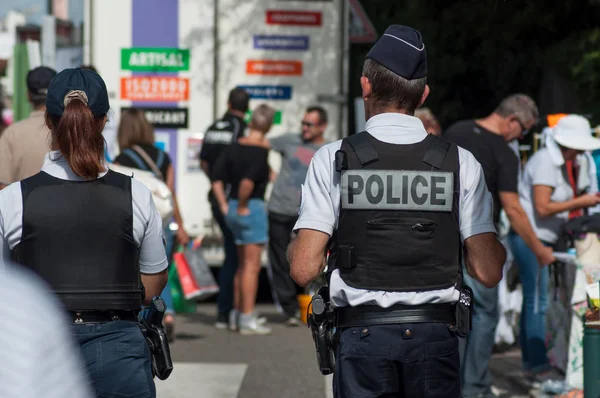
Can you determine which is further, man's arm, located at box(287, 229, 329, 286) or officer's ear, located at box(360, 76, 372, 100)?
officer's ear, located at box(360, 76, 372, 100)

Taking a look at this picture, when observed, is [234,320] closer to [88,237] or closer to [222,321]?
[222,321]

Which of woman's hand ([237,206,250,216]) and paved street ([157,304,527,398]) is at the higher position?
woman's hand ([237,206,250,216])

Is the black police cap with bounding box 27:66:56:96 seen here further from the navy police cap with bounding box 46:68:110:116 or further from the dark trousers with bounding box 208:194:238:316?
the dark trousers with bounding box 208:194:238:316

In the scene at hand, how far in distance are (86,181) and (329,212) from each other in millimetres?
794

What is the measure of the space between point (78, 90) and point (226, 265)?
6.81 meters

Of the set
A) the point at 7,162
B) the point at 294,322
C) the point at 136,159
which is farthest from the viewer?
the point at 294,322

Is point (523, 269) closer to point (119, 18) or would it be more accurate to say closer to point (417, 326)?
point (417, 326)

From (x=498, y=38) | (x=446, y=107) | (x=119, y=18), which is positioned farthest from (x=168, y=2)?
(x=446, y=107)

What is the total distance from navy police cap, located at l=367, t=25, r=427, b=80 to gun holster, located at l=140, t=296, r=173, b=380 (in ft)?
3.64

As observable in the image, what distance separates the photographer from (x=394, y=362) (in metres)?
3.80

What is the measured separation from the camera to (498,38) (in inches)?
785

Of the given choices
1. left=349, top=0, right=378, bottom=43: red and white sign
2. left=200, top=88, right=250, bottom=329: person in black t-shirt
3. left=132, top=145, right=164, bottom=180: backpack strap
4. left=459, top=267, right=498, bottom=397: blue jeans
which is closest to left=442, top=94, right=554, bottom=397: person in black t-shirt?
left=459, top=267, right=498, bottom=397: blue jeans

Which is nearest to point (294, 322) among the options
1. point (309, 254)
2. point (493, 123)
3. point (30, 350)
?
point (493, 123)

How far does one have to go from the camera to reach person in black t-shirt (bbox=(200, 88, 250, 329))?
1062 cm
